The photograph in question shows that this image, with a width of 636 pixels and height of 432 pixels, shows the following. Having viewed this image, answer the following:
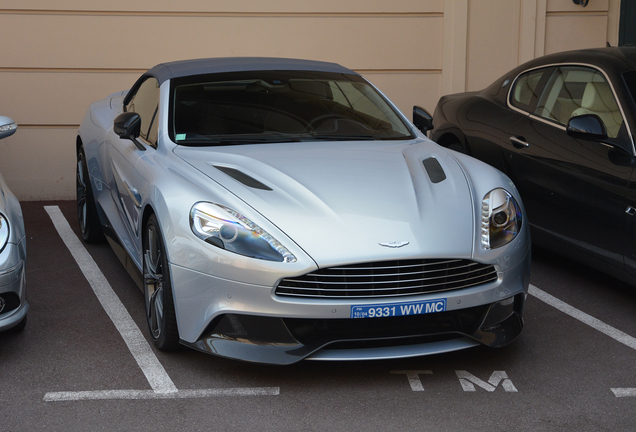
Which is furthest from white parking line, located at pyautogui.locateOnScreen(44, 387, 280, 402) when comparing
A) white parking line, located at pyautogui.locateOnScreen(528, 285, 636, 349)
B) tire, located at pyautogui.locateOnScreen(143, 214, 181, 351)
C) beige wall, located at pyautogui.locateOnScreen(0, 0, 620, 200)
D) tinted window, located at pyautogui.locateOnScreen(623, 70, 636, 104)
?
beige wall, located at pyautogui.locateOnScreen(0, 0, 620, 200)

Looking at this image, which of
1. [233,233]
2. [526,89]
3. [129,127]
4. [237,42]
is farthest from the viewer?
[237,42]

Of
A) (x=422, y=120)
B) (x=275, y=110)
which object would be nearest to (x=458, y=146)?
(x=422, y=120)

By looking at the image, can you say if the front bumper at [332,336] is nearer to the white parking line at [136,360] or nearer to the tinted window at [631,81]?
the white parking line at [136,360]

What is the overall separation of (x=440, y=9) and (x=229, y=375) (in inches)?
220

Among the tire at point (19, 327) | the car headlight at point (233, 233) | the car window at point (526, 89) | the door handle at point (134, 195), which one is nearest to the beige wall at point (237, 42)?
the car window at point (526, 89)

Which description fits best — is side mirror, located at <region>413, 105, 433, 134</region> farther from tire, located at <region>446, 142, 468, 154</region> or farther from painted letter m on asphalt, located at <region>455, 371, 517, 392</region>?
painted letter m on asphalt, located at <region>455, 371, 517, 392</region>

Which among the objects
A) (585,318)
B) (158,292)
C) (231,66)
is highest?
(231,66)

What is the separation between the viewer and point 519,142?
5191mm

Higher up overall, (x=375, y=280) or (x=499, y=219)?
(x=499, y=219)

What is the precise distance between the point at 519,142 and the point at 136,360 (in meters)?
2.98

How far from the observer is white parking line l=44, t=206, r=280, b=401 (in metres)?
3.27

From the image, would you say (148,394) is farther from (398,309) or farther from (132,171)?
(132,171)

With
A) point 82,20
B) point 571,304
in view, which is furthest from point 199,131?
point 82,20

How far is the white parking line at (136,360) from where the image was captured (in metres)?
3.27
